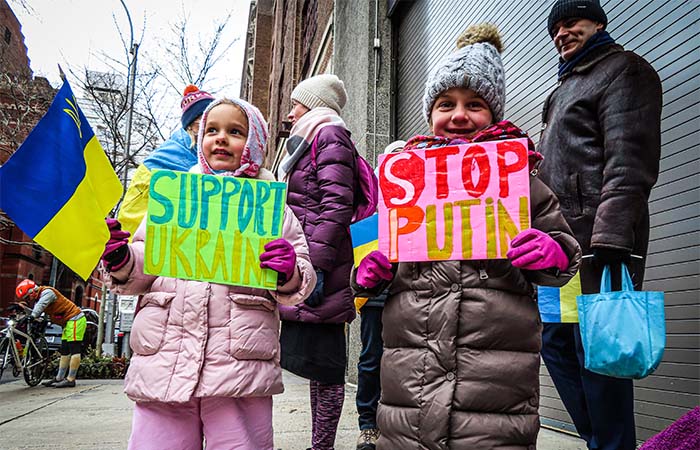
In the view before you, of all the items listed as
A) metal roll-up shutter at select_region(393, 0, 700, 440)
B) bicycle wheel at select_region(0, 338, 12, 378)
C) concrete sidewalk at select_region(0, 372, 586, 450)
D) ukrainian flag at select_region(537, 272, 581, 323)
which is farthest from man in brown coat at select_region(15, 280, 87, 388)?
ukrainian flag at select_region(537, 272, 581, 323)

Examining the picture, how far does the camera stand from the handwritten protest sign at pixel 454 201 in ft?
6.01

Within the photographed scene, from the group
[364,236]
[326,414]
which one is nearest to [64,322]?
[326,414]

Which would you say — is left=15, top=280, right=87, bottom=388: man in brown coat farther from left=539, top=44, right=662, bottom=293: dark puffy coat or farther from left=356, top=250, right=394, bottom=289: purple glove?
left=539, top=44, right=662, bottom=293: dark puffy coat

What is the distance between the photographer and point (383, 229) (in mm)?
1981

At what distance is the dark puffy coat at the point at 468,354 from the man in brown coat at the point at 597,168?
0.36 meters

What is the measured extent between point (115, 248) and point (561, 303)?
177 centimetres

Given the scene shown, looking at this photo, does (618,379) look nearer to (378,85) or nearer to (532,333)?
(532,333)

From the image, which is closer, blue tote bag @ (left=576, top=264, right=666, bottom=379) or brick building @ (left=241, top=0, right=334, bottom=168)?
blue tote bag @ (left=576, top=264, right=666, bottom=379)

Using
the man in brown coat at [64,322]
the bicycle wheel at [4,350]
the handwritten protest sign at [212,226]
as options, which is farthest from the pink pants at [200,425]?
the bicycle wheel at [4,350]

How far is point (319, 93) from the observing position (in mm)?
3369

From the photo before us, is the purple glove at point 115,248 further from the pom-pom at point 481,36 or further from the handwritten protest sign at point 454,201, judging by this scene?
the pom-pom at point 481,36

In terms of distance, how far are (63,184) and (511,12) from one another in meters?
3.96

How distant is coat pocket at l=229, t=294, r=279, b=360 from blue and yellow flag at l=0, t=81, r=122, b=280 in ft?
1.68

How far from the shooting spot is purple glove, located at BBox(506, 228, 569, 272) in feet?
5.46
